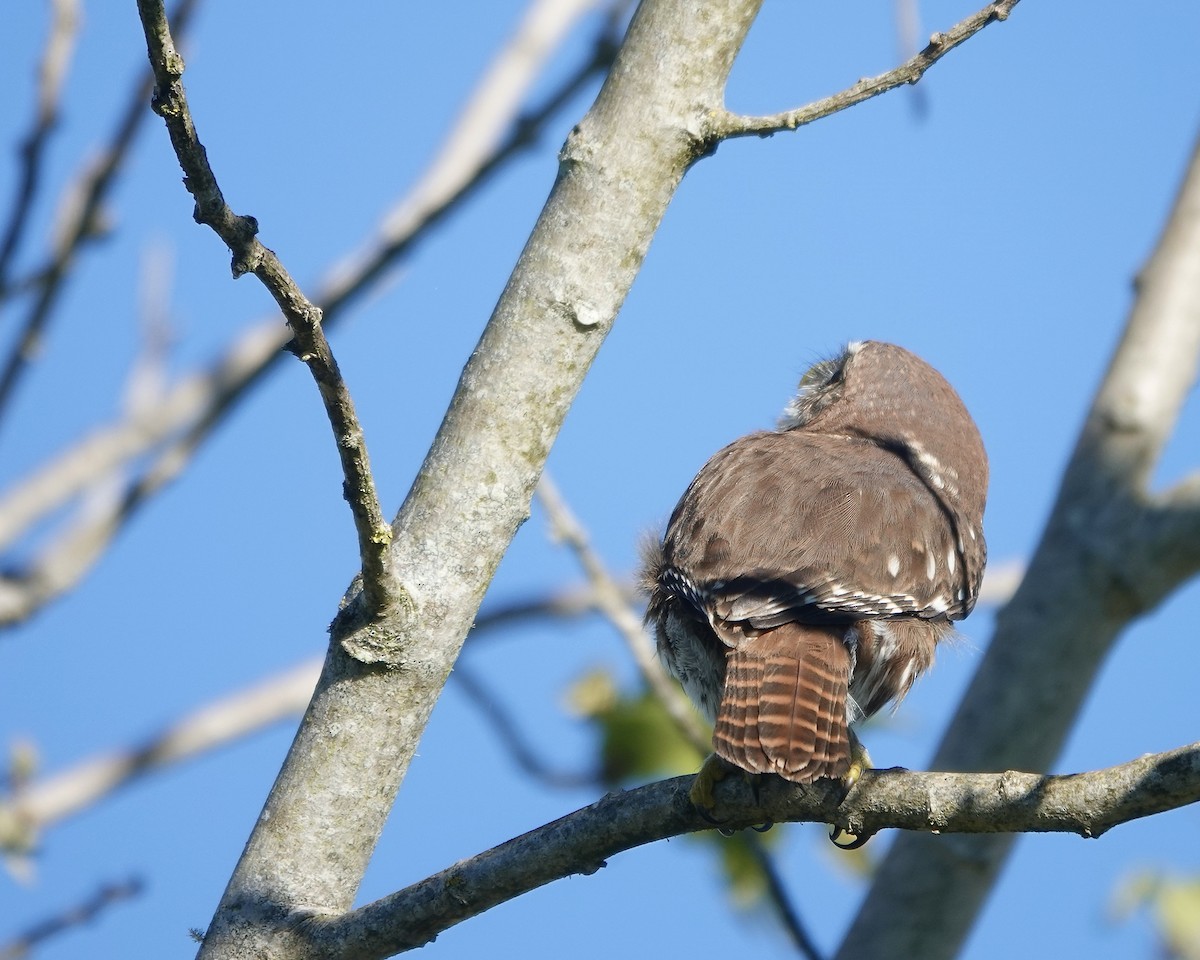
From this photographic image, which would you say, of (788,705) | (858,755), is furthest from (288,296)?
(858,755)

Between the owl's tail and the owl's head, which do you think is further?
the owl's head

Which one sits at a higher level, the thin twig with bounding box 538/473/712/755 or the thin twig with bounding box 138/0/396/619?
the thin twig with bounding box 538/473/712/755

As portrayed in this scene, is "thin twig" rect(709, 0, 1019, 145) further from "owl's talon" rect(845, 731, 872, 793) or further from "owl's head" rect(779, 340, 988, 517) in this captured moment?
"owl's head" rect(779, 340, 988, 517)

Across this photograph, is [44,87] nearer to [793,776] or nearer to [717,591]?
[717,591]

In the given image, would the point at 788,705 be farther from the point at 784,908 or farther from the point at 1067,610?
the point at 1067,610

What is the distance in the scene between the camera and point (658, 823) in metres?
2.33

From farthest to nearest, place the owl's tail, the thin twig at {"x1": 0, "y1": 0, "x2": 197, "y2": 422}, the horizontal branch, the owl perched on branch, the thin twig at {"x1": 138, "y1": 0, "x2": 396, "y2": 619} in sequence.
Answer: the thin twig at {"x1": 0, "y1": 0, "x2": 197, "y2": 422}
the owl perched on branch
the owl's tail
the horizontal branch
the thin twig at {"x1": 138, "y1": 0, "x2": 396, "y2": 619}

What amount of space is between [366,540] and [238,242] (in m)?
0.59

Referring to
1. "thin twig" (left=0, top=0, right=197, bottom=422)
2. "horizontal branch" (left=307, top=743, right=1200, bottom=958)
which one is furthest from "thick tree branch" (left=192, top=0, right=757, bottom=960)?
"thin twig" (left=0, top=0, right=197, bottom=422)

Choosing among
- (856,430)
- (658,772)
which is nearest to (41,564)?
(658,772)

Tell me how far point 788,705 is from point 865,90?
51.6 inches

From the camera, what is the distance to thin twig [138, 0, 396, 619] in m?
1.86

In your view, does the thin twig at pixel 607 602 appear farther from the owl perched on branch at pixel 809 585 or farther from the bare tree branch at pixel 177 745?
the bare tree branch at pixel 177 745

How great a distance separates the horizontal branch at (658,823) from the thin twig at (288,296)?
512 mm
